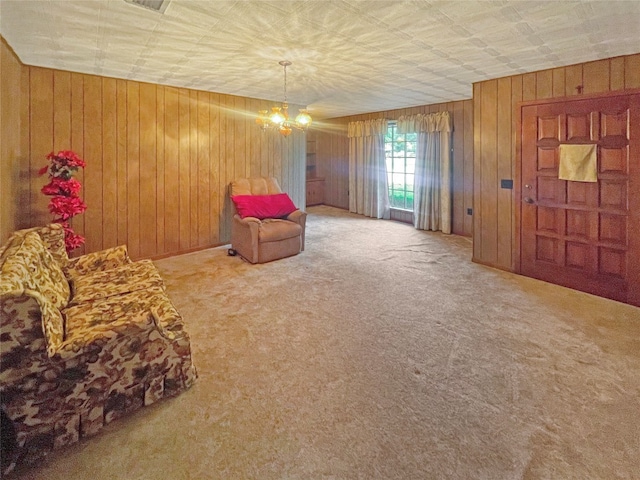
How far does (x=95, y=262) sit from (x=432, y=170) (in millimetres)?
5557

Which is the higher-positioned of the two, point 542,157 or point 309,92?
point 309,92

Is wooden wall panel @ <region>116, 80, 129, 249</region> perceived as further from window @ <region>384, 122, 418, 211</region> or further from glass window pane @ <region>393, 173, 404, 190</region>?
glass window pane @ <region>393, 173, 404, 190</region>

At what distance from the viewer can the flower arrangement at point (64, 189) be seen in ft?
11.8

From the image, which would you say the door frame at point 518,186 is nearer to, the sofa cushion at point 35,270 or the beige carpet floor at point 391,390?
the beige carpet floor at point 391,390

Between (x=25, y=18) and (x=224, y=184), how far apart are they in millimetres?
3245

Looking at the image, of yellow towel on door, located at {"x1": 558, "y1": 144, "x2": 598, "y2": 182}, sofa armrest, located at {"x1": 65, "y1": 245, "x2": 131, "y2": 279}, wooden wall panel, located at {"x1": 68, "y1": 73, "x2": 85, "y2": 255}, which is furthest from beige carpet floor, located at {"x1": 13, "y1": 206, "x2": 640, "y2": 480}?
wooden wall panel, located at {"x1": 68, "y1": 73, "x2": 85, "y2": 255}

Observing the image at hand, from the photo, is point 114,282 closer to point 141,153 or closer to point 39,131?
point 39,131

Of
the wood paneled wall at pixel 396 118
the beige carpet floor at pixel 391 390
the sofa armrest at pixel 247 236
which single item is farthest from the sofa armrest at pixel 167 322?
the wood paneled wall at pixel 396 118

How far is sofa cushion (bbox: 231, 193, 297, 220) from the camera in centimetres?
513

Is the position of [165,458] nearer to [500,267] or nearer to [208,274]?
[208,274]

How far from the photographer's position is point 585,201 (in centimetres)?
369

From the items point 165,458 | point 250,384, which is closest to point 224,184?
point 250,384

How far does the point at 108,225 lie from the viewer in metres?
4.58

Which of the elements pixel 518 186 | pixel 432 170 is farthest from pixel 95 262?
pixel 432 170
